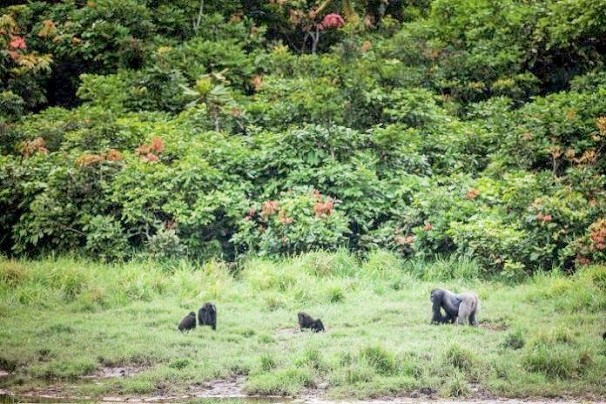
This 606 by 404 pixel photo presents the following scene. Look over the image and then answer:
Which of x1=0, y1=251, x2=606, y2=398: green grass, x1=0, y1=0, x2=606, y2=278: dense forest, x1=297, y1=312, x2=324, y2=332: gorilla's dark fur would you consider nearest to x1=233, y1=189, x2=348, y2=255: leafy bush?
x1=0, y1=0, x2=606, y2=278: dense forest

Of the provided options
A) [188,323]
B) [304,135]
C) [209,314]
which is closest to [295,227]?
[304,135]

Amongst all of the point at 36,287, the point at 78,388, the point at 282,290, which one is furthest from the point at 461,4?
the point at 78,388

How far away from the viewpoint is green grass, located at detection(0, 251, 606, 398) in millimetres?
9055

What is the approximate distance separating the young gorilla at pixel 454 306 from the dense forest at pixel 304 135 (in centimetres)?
216

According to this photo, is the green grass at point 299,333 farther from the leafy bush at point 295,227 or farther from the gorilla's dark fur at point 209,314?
the leafy bush at point 295,227

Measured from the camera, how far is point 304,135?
Answer: 50.7ft

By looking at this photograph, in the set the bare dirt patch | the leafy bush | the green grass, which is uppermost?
the leafy bush

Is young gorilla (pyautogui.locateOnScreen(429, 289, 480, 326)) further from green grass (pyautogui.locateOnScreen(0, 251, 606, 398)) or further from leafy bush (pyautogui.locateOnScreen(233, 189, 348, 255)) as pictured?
leafy bush (pyautogui.locateOnScreen(233, 189, 348, 255))

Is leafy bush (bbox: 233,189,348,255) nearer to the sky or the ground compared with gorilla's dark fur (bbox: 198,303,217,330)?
nearer to the sky

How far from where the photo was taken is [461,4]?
2053 centimetres

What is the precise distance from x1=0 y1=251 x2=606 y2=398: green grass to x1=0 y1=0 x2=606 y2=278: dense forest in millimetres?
716

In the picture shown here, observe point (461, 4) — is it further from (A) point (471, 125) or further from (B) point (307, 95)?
(B) point (307, 95)

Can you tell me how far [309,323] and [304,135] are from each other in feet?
17.0

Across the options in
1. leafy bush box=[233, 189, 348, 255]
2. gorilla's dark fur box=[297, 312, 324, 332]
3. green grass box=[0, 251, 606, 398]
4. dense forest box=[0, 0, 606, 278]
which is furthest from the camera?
dense forest box=[0, 0, 606, 278]
